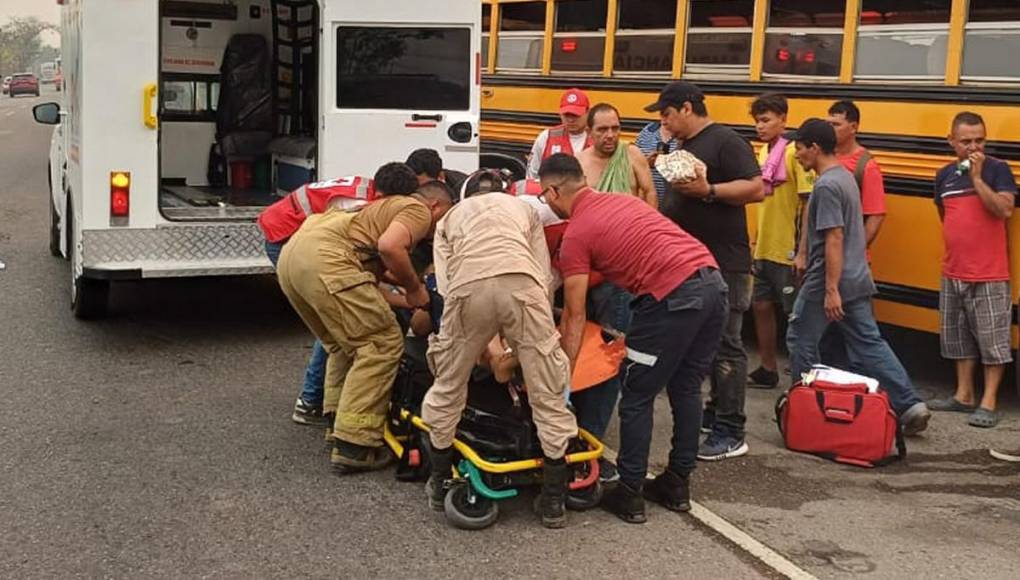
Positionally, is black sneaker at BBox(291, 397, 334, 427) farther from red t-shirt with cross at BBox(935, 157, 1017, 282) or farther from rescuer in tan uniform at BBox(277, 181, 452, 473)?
red t-shirt with cross at BBox(935, 157, 1017, 282)

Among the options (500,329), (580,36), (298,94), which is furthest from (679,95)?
(298,94)

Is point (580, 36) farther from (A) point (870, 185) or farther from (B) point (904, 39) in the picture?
(A) point (870, 185)

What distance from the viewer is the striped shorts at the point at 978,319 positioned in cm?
663

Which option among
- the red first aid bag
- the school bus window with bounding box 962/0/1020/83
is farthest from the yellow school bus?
the red first aid bag

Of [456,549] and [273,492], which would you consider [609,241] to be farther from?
[273,492]

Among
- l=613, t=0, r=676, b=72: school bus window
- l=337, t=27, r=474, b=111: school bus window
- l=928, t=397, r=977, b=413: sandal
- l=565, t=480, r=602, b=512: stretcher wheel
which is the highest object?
l=613, t=0, r=676, b=72: school bus window

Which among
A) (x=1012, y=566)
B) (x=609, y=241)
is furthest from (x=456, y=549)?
Result: (x=1012, y=566)

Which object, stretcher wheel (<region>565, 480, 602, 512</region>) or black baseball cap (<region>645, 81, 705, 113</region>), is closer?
stretcher wheel (<region>565, 480, 602, 512</region>)

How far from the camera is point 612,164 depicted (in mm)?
6102

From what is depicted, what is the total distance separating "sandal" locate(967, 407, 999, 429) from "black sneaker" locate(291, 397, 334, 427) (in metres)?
3.58

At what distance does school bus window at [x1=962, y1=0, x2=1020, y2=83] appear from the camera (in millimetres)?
6484

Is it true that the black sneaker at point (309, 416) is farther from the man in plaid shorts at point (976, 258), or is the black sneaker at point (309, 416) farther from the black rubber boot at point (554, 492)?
the man in plaid shorts at point (976, 258)

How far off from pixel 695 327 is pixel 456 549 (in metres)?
1.30

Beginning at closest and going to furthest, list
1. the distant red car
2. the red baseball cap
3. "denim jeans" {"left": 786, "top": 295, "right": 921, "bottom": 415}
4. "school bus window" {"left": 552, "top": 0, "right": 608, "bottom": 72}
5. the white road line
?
1. the white road line
2. "denim jeans" {"left": 786, "top": 295, "right": 921, "bottom": 415}
3. the red baseball cap
4. "school bus window" {"left": 552, "top": 0, "right": 608, "bottom": 72}
5. the distant red car
